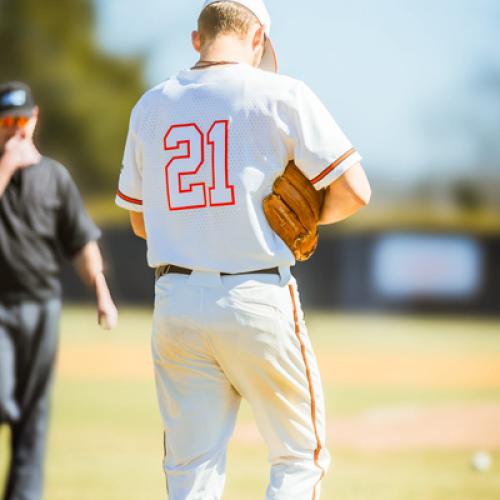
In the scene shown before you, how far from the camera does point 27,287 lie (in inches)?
177

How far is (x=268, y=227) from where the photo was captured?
303 centimetres

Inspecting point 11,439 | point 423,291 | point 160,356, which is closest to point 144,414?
point 11,439

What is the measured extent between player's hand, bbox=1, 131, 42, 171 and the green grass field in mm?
1817

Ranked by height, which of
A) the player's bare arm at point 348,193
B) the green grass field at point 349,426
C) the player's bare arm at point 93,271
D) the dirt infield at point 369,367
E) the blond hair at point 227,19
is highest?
the blond hair at point 227,19

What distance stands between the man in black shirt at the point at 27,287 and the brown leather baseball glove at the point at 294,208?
1.49 metres

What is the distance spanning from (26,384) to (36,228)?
710 mm

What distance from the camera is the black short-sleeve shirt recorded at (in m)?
4.46

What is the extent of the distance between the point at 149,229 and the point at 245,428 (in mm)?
5098

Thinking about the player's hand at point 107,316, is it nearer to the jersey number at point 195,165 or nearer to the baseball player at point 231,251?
the baseball player at point 231,251

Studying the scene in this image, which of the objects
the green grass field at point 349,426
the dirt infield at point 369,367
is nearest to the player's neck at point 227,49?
the green grass field at point 349,426

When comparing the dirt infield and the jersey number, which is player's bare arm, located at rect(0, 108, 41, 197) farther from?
the dirt infield

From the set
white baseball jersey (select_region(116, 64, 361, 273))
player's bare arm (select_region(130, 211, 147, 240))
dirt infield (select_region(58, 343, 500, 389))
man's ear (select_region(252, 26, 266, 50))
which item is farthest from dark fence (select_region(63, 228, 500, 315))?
white baseball jersey (select_region(116, 64, 361, 273))

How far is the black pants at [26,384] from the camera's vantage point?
14.5 feet

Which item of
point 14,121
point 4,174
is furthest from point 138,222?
point 14,121
